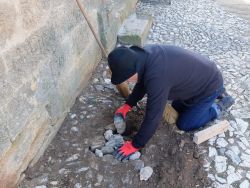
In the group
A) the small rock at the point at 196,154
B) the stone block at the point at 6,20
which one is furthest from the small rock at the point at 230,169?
the stone block at the point at 6,20

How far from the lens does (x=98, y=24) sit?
4.88 meters

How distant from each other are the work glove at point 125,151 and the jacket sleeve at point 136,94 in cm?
60

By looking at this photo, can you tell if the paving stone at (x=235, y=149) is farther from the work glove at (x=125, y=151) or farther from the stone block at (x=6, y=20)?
the stone block at (x=6, y=20)

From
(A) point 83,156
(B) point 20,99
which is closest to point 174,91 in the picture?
(A) point 83,156

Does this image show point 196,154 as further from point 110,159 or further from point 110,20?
point 110,20

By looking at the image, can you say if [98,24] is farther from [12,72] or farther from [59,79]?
[12,72]

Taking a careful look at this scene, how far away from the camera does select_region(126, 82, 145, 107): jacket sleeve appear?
11.5 feet

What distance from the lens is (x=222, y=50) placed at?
570 centimetres

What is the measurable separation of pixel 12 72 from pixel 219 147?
2372mm

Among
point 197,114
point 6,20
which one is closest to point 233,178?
point 197,114

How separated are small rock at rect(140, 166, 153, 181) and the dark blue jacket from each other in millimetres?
265

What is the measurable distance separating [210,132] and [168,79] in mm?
1056

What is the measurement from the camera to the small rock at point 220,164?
10.8 ft

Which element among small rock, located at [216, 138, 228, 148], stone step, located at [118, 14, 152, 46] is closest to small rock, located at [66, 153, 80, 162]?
small rock, located at [216, 138, 228, 148]
